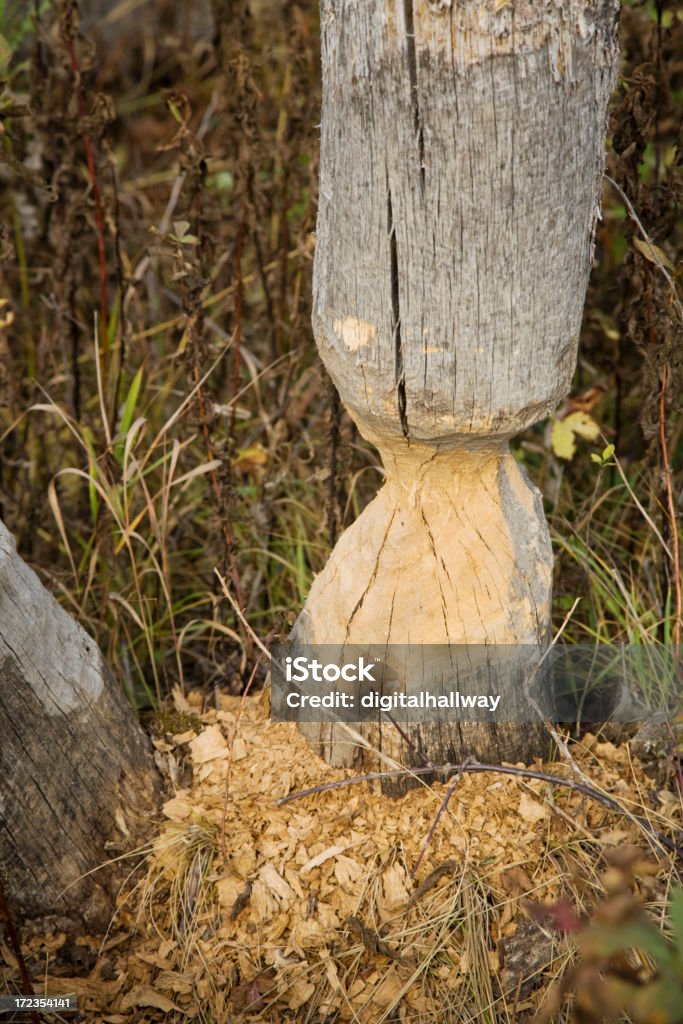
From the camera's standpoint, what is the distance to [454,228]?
1.57m

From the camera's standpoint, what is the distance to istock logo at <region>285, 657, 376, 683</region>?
214cm

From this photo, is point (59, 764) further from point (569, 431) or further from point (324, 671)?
point (569, 431)

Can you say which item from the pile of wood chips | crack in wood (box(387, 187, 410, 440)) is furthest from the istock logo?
crack in wood (box(387, 187, 410, 440))

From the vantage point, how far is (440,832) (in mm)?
2057

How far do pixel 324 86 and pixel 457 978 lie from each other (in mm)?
1800

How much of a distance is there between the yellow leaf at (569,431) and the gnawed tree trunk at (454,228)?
66 cm

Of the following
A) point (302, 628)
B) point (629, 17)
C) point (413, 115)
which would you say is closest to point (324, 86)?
point (413, 115)

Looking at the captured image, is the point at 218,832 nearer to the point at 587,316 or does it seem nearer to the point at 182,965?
the point at 182,965

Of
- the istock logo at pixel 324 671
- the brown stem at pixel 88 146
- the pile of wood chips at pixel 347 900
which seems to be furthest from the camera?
the brown stem at pixel 88 146

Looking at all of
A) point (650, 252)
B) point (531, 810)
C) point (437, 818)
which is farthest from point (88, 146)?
point (531, 810)

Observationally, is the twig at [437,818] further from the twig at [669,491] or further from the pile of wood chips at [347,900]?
the twig at [669,491]

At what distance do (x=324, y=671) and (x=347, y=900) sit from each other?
20.3 inches

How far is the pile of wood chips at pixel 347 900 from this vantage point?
6.27 ft

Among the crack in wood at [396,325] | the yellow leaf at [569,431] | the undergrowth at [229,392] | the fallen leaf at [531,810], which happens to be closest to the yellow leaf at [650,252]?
the undergrowth at [229,392]
